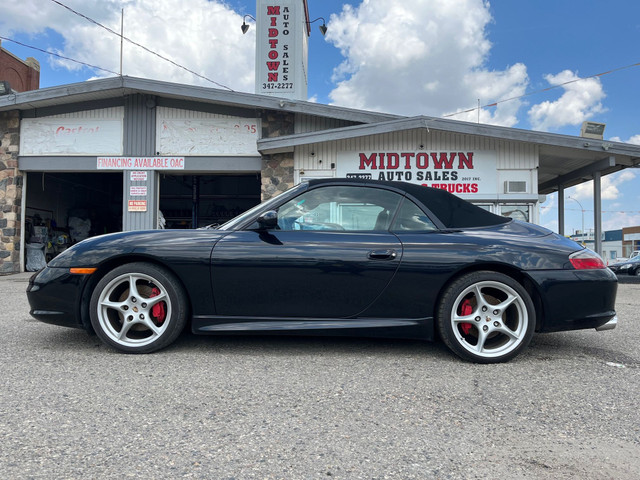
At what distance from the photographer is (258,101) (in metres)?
10.2

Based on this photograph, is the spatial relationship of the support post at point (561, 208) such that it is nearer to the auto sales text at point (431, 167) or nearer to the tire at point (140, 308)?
the auto sales text at point (431, 167)

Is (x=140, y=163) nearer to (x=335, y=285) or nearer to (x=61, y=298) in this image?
(x=61, y=298)

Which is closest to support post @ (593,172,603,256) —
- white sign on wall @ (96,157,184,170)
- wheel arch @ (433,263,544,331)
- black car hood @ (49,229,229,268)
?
wheel arch @ (433,263,544,331)

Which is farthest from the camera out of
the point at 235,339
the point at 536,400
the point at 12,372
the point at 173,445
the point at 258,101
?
the point at 258,101

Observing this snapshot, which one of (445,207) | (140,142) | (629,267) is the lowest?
(629,267)

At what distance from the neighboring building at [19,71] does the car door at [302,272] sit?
2824 cm

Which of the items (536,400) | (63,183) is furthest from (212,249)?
(63,183)

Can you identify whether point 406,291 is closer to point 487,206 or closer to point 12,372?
point 12,372

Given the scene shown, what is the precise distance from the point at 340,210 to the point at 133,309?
1629mm

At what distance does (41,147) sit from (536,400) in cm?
1242

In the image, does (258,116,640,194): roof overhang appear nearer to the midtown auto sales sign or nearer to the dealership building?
the dealership building

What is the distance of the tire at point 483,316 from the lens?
2938 mm

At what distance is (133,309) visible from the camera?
3062mm

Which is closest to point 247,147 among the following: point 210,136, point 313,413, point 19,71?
point 210,136
